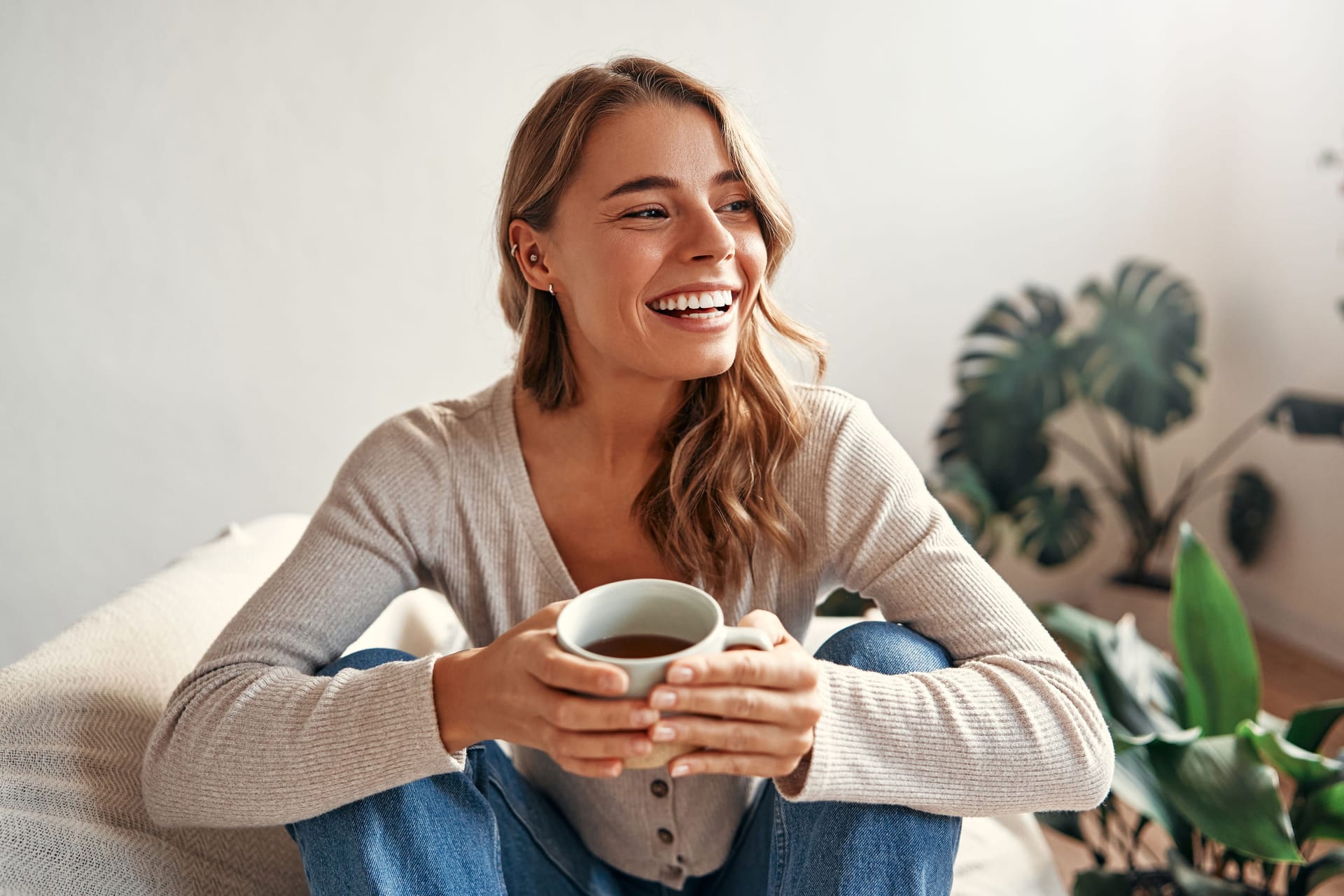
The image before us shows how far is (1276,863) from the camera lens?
1.43 m

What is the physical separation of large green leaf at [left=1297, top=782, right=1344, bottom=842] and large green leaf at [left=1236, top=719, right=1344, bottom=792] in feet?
0.04

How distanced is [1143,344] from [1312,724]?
1340 mm

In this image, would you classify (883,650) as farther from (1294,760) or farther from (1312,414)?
(1312,414)

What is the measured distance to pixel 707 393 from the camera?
4.09ft

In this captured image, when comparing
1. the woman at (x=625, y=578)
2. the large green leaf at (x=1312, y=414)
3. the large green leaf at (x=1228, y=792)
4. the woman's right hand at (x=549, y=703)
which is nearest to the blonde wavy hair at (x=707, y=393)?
the woman at (x=625, y=578)

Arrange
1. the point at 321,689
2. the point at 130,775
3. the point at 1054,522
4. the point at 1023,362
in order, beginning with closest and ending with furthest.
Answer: the point at 321,689, the point at 130,775, the point at 1023,362, the point at 1054,522

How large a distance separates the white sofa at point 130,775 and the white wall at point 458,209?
2.44 feet

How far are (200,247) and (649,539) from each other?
Result: 1.33 metres

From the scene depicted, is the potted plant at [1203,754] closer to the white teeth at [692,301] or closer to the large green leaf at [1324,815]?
the large green leaf at [1324,815]

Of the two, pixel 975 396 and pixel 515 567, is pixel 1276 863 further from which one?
pixel 975 396

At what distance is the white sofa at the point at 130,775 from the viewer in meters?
0.98

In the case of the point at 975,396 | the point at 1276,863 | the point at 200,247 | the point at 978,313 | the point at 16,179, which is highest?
the point at 16,179

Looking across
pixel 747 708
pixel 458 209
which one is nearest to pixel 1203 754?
pixel 747 708

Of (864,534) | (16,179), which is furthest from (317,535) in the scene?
(16,179)
